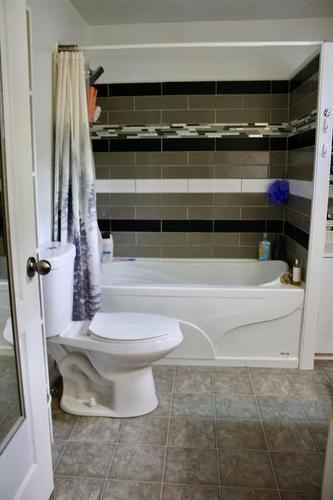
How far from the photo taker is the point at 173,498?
1812 millimetres

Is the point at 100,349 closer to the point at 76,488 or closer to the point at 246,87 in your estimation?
the point at 76,488

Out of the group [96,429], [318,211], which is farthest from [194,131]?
[96,429]

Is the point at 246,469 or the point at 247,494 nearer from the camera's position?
the point at 247,494

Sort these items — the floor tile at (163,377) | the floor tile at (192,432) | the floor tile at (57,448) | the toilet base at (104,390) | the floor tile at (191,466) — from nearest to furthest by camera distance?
1. the floor tile at (191,466)
2. the floor tile at (57,448)
3. the floor tile at (192,432)
4. the toilet base at (104,390)
5. the floor tile at (163,377)

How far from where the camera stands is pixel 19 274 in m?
1.50

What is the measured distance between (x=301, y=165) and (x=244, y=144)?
601 mm

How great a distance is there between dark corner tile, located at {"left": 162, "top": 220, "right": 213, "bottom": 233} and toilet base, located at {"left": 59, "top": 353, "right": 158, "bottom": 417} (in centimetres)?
148

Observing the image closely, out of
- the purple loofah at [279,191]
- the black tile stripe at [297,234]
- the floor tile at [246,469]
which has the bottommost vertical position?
the floor tile at [246,469]

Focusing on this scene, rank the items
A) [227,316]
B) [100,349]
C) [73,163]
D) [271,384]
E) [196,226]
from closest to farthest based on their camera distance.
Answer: [100,349], [73,163], [271,384], [227,316], [196,226]

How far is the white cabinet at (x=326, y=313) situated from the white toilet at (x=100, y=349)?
1.12 m

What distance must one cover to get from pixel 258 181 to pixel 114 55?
59.1 inches

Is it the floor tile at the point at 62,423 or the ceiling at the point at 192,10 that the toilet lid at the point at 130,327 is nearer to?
the floor tile at the point at 62,423

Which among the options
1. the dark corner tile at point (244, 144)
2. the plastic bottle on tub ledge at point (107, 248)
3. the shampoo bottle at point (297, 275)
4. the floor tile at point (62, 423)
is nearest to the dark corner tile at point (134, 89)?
the dark corner tile at point (244, 144)

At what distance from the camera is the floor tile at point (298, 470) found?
1890mm
